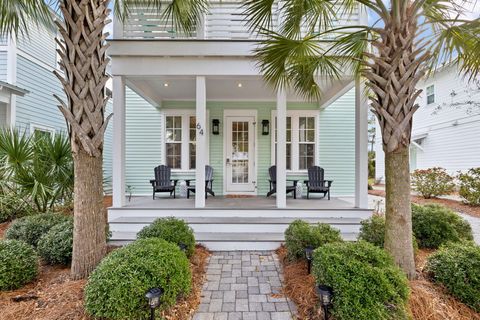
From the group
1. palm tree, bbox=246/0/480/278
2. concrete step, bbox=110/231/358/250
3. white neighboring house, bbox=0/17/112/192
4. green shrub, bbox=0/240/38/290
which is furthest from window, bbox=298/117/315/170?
green shrub, bbox=0/240/38/290

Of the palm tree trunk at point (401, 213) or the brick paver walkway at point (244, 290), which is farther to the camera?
the palm tree trunk at point (401, 213)

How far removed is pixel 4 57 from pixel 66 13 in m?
5.96

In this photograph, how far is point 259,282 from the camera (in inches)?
121

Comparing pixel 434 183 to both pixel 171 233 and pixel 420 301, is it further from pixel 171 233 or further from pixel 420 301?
pixel 171 233

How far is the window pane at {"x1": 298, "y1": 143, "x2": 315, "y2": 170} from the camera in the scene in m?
7.52

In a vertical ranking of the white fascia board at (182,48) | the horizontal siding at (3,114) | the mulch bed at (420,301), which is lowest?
the mulch bed at (420,301)

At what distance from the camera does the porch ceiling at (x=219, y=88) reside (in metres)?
5.55

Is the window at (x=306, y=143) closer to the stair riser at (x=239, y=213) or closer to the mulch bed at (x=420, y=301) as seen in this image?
the stair riser at (x=239, y=213)

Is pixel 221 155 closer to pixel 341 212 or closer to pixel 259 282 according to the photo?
pixel 341 212

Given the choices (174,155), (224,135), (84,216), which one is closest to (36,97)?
(174,155)

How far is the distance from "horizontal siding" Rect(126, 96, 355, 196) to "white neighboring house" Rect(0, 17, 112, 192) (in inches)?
60.7

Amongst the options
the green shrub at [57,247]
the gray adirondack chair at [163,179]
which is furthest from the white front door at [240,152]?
the green shrub at [57,247]

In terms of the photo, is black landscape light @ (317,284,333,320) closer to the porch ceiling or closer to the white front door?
the porch ceiling

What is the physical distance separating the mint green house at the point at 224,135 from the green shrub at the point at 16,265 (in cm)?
157
